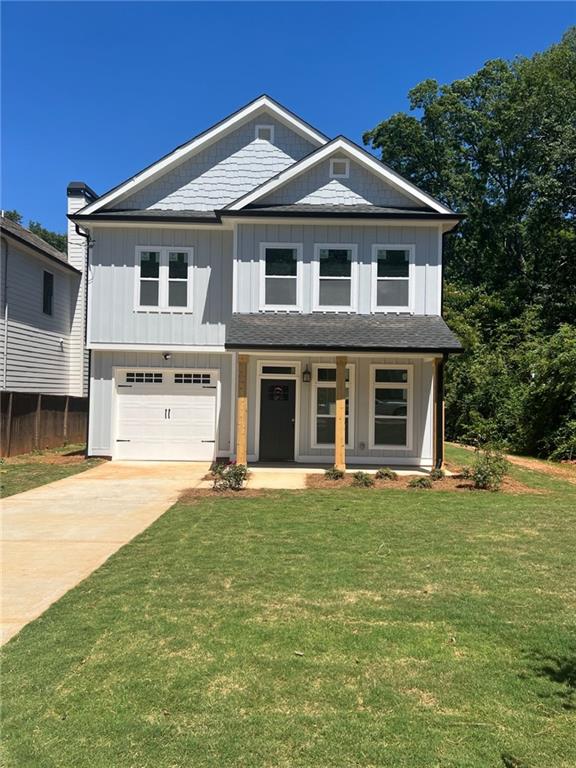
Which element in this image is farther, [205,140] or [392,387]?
[205,140]

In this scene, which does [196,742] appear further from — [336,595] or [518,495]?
[518,495]

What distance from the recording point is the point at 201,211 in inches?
619

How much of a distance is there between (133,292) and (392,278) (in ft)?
22.7

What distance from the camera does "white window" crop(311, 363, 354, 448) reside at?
1465cm

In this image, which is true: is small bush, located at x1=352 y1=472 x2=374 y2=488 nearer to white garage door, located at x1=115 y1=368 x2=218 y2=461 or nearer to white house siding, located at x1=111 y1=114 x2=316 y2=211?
white garage door, located at x1=115 y1=368 x2=218 y2=461

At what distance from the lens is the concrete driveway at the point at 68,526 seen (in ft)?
17.7

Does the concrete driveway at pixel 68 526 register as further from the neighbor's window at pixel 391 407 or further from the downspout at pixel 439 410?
the downspout at pixel 439 410

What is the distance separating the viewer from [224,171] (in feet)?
52.6

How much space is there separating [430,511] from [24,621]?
6.35 m

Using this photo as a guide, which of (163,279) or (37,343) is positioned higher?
(163,279)

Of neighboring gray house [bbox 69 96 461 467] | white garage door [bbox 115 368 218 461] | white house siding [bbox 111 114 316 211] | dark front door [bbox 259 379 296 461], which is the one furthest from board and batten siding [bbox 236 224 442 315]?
white garage door [bbox 115 368 218 461]

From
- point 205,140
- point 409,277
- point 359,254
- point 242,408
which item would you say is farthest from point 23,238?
point 409,277

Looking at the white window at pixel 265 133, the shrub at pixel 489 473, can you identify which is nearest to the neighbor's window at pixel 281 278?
the white window at pixel 265 133

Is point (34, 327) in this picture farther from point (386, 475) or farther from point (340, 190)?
point (386, 475)
